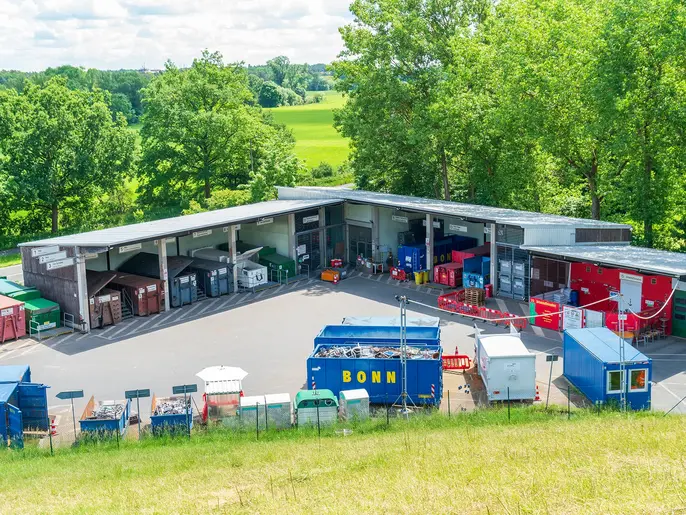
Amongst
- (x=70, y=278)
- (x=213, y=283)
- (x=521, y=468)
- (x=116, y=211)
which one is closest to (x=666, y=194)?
(x=213, y=283)

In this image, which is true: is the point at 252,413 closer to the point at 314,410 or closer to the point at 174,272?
the point at 314,410

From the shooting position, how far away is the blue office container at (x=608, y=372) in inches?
1048

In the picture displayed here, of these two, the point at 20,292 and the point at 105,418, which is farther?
the point at 20,292

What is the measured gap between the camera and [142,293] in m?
39.9

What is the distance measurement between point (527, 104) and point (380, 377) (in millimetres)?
25000

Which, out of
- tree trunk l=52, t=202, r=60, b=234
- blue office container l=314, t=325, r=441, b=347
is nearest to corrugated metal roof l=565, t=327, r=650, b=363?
blue office container l=314, t=325, r=441, b=347

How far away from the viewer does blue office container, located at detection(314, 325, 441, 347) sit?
30334 millimetres

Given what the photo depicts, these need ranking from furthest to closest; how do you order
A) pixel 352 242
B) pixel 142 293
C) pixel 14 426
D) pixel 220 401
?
pixel 352 242 → pixel 142 293 → pixel 220 401 → pixel 14 426

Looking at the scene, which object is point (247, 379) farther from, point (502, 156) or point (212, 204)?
point (212, 204)

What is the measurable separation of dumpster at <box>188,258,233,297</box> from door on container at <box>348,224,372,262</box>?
31.6 feet

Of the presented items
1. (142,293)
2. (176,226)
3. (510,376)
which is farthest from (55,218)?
(510,376)

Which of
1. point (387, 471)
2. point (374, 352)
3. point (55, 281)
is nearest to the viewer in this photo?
point (387, 471)

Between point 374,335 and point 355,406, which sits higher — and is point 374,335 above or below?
above

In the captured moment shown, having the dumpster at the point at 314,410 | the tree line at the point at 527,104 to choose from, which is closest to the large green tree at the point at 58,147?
the tree line at the point at 527,104
